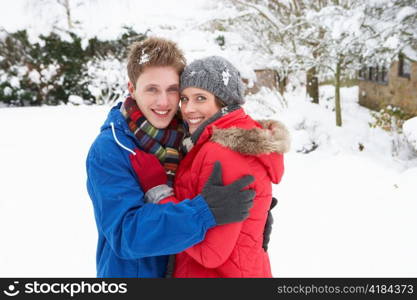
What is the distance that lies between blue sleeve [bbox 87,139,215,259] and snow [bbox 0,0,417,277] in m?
2.58

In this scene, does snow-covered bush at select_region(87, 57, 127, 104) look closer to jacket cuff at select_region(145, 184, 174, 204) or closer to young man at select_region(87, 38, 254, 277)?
young man at select_region(87, 38, 254, 277)

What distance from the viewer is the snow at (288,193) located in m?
3.96

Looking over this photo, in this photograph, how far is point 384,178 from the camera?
5828 millimetres

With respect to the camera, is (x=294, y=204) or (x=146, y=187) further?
(x=294, y=204)

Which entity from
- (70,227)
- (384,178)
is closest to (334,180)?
(384,178)

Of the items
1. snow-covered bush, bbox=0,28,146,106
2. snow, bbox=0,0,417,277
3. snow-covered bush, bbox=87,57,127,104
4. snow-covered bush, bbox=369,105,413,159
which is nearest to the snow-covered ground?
snow, bbox=0,0,417,277

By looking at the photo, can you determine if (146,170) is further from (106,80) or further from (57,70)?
(57,70)

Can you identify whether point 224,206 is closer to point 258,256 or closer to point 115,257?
point 258,256

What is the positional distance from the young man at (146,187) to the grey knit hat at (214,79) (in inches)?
2.9

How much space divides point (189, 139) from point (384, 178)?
5.07 meters

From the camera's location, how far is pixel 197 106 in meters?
1.82

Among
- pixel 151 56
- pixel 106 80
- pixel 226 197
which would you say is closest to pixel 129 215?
pixel 226 197

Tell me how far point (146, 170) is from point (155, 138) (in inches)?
8.3

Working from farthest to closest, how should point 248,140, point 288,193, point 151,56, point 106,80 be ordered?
point 106,80 < point 288,193 < point 151,56 < point 248,140
